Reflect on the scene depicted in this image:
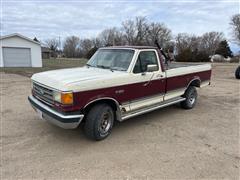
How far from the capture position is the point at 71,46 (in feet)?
306

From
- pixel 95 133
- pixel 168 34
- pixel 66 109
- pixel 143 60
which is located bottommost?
pixel 95 133

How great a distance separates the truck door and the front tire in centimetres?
69

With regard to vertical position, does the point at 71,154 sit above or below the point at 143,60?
below

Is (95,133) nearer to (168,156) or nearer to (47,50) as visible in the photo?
(168,156)

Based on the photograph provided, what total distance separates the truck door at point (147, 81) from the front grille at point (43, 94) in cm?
179

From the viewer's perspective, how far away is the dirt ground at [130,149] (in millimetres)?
3242

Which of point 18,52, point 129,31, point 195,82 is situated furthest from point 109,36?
point 195,82

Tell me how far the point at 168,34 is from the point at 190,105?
65896 millimetres

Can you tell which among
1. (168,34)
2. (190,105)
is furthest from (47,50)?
(190,105)

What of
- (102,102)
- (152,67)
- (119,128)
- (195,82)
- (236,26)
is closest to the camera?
(102,102)

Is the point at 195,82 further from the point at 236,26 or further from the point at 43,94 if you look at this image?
the point at 236,26

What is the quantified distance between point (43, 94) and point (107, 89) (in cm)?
135

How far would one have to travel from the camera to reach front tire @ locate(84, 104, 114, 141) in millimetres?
3988

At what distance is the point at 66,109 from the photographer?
365 cm
